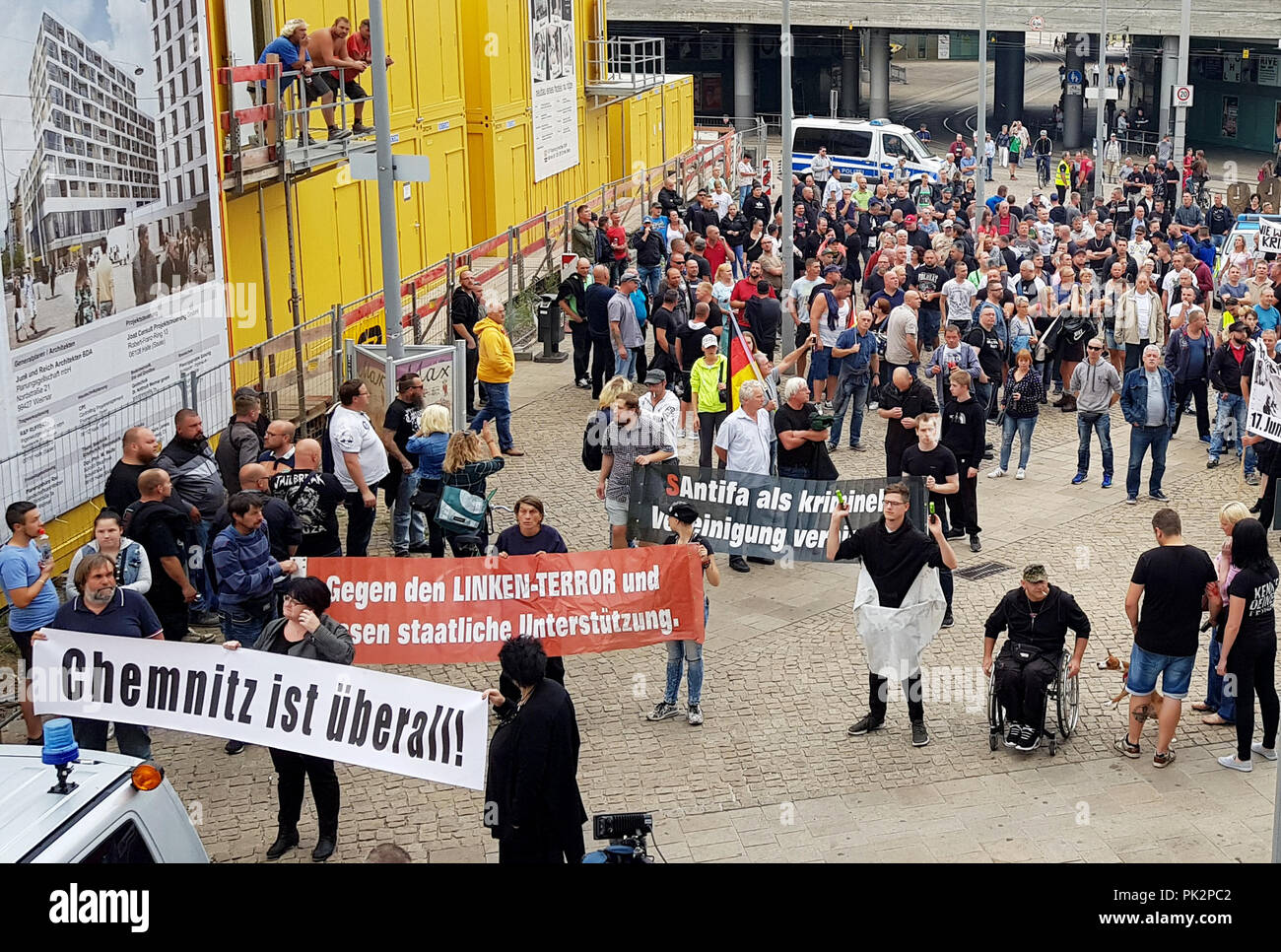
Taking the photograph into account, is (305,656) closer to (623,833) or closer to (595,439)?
(623,833)

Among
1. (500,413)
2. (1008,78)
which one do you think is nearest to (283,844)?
(500,413)

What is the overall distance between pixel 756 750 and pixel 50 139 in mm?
7652

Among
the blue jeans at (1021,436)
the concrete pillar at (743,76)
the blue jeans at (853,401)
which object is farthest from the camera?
the concrete pillar at (743,76)

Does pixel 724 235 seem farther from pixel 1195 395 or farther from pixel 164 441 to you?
pixel 164 441

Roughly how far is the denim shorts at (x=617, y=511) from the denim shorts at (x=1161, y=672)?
14.8 ft

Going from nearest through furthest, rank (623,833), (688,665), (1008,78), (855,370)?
(623,833)
(688,665)
(855,370)
(1008,78)

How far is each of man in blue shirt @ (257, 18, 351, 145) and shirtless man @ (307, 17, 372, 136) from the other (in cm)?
17

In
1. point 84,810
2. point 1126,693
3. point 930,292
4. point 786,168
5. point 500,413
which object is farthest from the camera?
point 786,168

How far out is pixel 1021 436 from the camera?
17203 mm

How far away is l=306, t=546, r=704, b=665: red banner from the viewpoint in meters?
10.8

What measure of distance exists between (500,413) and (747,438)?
14.9 ft

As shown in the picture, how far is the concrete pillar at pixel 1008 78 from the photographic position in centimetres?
6347

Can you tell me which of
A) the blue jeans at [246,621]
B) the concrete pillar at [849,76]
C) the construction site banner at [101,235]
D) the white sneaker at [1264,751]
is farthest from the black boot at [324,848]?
the concrete pillar at [849,76]

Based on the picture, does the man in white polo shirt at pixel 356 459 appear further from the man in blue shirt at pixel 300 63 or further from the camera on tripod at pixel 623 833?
the man in blue shirt at pixel 300 63
